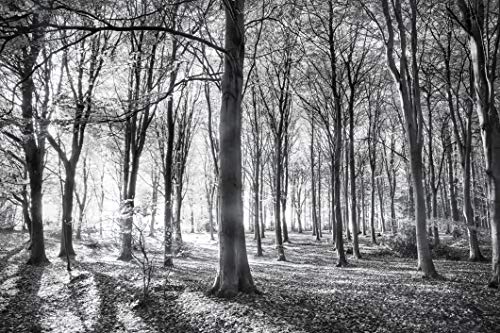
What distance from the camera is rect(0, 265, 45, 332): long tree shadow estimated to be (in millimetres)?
6180

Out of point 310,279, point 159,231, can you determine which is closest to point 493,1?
point 310,279

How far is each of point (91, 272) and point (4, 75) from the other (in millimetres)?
8570

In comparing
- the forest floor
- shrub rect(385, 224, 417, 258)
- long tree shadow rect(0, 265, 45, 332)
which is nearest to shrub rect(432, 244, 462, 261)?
shrub rect(385, 224, 417, 258)

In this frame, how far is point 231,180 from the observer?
687cm

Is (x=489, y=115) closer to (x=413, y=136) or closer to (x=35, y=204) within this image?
(x=413, y=136)

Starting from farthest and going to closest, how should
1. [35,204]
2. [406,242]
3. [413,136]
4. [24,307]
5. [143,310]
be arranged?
[406,242], [35,204], [413,136], [24,307], [143,310]

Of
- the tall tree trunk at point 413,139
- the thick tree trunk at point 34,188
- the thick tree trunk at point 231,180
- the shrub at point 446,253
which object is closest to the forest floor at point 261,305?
the thick tree trunk at point 231,180

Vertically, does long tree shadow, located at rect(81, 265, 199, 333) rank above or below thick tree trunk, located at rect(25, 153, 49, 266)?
below

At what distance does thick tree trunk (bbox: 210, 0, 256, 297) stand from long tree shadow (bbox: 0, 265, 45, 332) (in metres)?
3.74

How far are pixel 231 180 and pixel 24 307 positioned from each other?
5757 millimetres

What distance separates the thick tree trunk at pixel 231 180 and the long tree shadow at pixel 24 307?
3744mm

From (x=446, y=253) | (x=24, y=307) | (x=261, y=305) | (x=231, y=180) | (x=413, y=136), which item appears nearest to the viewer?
(x=261, y=305)

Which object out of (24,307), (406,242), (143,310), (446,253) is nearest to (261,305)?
(143,310)

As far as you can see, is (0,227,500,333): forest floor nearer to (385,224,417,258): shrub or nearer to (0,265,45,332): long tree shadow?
(0,265,45,332): long tree shadow
